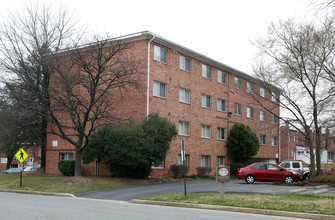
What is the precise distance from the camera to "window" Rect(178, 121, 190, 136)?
31.7 m

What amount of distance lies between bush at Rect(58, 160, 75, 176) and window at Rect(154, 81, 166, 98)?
27.1 feet

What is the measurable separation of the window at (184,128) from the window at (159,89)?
124 inches

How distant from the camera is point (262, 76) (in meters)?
26.2

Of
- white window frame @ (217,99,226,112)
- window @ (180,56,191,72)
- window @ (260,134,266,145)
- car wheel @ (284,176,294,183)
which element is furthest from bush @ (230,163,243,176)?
car wheel @ (284,176,294,183)

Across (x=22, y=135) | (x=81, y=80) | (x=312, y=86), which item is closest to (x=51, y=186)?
(x=81, y=80)

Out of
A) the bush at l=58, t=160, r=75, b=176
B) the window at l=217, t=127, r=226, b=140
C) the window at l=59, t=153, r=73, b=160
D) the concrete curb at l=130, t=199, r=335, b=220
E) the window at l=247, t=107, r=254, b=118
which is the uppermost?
the window at l=247, t=107, r=254, b=118

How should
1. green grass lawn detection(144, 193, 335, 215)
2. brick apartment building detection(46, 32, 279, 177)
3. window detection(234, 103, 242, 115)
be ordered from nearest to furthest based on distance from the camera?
1. green grass lawn detection(144, 193, 335, 215)
2. brick apartment building detection(46, 32, 279, 177)
3. window detection(234, 103, 242, 115)

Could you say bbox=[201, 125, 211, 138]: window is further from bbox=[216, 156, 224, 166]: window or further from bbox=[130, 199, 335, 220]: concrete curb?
A: bbox=[130, 199, 335, 220]: concrete curb

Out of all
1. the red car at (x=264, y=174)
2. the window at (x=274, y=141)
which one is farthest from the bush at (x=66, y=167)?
the window at (x=274, y=141)

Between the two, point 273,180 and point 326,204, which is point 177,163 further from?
point 326,204

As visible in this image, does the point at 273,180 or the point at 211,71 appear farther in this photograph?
the point at 211,71

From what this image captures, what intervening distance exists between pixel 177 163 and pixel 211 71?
10.0 meters

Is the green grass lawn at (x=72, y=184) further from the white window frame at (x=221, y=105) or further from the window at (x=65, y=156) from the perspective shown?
the white window frame at (x=221, y=105)

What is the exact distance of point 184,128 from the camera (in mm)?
32188
